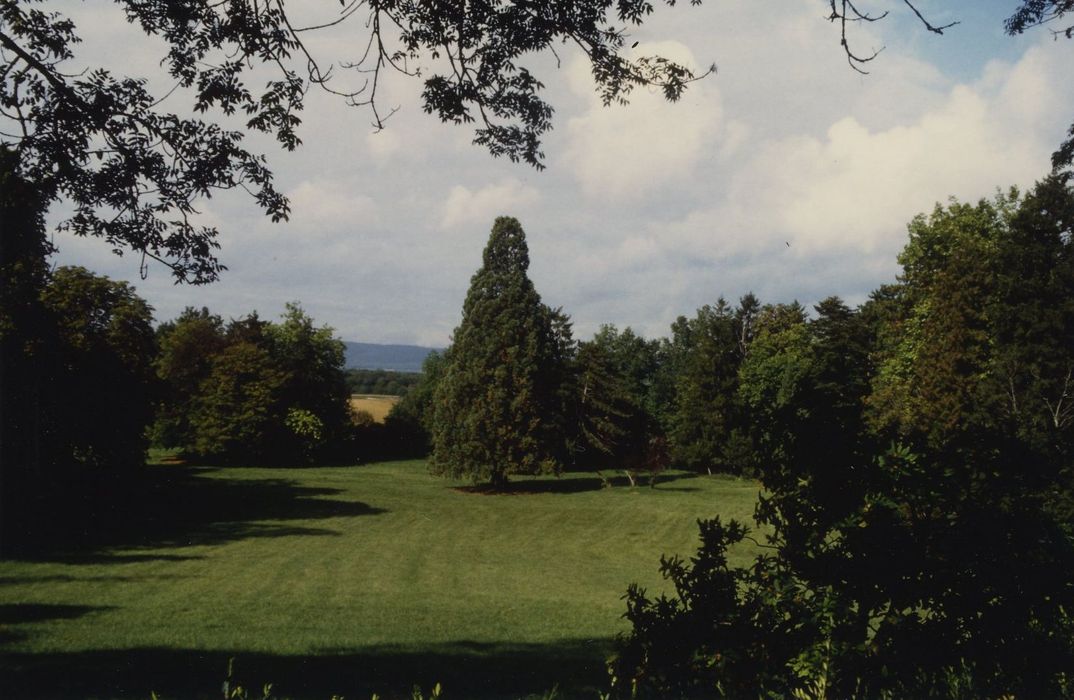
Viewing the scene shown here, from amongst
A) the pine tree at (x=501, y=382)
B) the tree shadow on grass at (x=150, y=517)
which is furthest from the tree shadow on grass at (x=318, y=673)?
the pine tree at (x=501, y=382)

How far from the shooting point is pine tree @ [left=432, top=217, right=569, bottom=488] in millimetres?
38625

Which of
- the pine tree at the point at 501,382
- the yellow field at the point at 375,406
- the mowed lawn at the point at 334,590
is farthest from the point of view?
the yellow field at the point at 375,406

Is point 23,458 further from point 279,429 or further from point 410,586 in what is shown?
point 279,429

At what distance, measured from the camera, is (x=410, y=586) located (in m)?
18.5

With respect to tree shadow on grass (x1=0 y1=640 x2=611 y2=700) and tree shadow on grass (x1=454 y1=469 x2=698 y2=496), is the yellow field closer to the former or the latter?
tree shadow on grass (x1=454 y1=469 x2=698 y2=496)

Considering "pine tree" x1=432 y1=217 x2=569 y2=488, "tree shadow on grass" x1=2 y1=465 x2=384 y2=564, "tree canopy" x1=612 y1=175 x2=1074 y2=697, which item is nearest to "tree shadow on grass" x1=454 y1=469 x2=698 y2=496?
"pine tree" x1=432 y1=217 x2=569 y2=488

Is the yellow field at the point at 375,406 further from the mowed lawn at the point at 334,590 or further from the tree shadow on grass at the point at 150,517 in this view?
the tree shadow on grass at the point at 150,517

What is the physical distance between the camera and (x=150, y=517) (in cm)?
2859

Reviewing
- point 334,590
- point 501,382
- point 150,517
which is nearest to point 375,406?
point 501,382

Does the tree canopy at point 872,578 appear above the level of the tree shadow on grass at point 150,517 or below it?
above

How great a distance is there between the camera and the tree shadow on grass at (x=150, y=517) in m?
22.2

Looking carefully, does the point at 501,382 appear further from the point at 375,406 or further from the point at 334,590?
the point at 375,406

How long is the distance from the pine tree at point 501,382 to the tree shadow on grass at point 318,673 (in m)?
27.1

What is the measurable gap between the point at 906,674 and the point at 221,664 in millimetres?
7971
